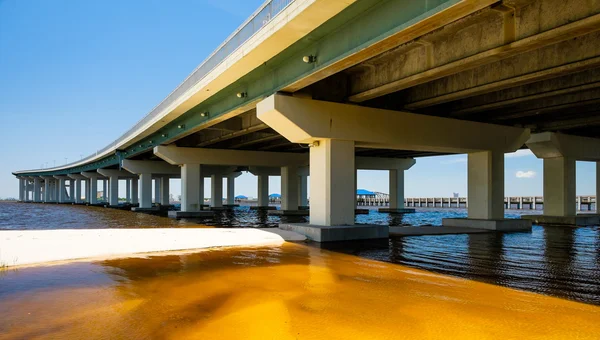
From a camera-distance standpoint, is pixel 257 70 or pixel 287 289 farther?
pixel 257 70

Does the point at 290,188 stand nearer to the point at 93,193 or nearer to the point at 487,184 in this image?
the point at 487,184

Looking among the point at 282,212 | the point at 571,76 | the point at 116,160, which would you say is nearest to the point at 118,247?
the point at 571,76

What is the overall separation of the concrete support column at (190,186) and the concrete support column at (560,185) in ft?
87.6

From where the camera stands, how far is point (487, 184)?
23.9 m

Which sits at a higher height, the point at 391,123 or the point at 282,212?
the point at 391,123

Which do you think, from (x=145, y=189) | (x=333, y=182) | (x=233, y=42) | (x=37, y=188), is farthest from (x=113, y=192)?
(x=37, y=188)

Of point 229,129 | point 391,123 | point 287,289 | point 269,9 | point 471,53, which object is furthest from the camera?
point 229,129

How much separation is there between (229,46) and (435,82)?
27.9ft

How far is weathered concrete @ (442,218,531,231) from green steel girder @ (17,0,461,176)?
13.8 meters

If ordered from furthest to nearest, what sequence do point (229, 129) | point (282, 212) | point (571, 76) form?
point (282, 212), point (229, 129), point (571, 76)

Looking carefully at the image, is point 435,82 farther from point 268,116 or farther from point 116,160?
point 116,160

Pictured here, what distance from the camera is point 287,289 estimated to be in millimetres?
8352

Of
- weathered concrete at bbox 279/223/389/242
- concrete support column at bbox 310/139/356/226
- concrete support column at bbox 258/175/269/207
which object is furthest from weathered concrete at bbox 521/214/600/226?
concrete support column at bbox 258/175/269/207

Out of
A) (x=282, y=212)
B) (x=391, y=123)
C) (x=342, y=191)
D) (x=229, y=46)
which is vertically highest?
(x=229, y=46)
